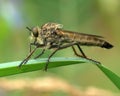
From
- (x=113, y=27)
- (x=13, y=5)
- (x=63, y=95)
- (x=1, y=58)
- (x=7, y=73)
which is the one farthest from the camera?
(x=113, y=27)

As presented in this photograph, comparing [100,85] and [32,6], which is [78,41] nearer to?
[100,85]

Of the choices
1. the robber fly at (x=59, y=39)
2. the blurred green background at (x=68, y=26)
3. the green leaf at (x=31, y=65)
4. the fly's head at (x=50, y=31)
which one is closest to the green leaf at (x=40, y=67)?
the green leaf at (x=31, y=65)

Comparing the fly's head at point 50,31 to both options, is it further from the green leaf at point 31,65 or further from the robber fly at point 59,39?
the green leaf at point 31,65

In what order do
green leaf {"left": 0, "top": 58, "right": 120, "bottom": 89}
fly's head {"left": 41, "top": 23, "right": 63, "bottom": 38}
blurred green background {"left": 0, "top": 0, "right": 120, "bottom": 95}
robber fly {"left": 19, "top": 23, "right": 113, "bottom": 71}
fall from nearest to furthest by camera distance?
green leaf {"left": 0, "top": 58, "right": 120, "bottom": 89}
robber fly {"left": 19, "top": 23, "right": 113, "bottom": 71}
fly's head {"left": 41, "top": 23, "right": 63, "bottom": 38}
blurred green background {"left": 0, "top": 0, "right": 120, "bottom": 95}

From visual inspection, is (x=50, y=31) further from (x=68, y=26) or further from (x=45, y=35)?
(x=68, y=26)

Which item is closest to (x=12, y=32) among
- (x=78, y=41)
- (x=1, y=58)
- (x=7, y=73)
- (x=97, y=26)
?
(x=1, y=58)

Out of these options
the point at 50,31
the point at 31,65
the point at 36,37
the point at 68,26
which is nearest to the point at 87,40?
the point at 50,31

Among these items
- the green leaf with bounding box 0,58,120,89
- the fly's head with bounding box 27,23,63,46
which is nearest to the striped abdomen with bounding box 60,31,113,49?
the fly's head with bounding box 27,23,63,46

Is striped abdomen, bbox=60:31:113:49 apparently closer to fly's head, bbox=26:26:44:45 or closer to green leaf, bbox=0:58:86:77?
fly's head, bbox=26:26:44:45
